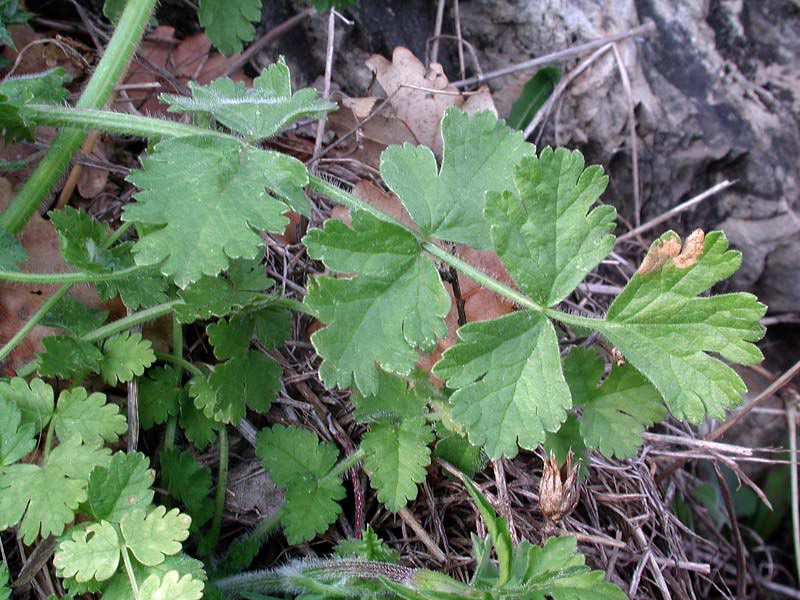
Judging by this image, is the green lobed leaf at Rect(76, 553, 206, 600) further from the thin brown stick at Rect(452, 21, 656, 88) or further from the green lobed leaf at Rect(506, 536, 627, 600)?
the thin brown stick at Rect(452, 21, 656, 88)

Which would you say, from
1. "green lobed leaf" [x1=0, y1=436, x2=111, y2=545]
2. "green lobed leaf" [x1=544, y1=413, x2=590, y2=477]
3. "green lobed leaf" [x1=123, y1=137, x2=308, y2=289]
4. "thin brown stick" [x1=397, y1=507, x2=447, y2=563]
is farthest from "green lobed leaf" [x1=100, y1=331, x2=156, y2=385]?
"green lobed leaf" [x1=544, y1=413, x2=590, y2=477]

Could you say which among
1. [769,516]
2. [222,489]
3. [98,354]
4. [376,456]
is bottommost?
[769,516]

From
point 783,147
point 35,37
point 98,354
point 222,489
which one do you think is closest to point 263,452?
point 222,489

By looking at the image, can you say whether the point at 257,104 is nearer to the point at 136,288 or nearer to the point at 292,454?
the point at 136,288

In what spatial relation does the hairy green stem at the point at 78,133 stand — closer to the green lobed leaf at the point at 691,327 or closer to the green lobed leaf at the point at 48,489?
the green lobed leaf at the point at 48,489

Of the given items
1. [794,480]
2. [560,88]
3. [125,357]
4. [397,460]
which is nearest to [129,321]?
[125,357]

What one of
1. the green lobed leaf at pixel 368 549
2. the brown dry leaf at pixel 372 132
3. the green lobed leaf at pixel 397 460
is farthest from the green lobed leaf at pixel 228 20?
the green lobed leaf at pixel 368 549

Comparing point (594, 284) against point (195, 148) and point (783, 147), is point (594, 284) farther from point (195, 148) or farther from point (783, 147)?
point (195, 148)
